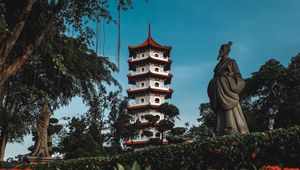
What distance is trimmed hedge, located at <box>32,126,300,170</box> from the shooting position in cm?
585

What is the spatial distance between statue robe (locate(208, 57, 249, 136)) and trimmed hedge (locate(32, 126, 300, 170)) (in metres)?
1.81

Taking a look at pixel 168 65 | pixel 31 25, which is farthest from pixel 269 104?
pixel 31 25

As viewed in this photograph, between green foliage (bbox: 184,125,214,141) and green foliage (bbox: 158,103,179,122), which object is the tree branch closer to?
green foliage (bbox: 158,103,179,122)

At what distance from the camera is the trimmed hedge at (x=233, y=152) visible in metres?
5.85

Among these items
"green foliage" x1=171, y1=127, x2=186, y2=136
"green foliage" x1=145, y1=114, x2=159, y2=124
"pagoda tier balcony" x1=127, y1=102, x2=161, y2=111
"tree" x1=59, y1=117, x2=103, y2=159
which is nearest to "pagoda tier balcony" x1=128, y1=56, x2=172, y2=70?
"pagoda tier balcony" x1=127, y1=102, x2=161, y2=111

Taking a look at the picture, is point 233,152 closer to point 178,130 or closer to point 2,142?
point 2,142

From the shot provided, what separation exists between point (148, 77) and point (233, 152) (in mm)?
50087

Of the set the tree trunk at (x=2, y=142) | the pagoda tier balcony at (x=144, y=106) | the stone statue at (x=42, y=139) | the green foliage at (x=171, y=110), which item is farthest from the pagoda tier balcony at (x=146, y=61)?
the stone statue at (x=42, y=139)

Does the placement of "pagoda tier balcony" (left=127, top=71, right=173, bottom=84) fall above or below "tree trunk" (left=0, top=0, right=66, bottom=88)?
above

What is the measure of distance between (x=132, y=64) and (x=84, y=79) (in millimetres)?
38893

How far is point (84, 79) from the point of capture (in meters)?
18.9

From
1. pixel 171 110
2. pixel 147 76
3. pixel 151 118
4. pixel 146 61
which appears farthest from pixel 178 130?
pixel 146 61

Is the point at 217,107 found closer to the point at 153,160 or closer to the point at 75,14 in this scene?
the point at 153,160

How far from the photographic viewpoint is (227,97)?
8688mm
